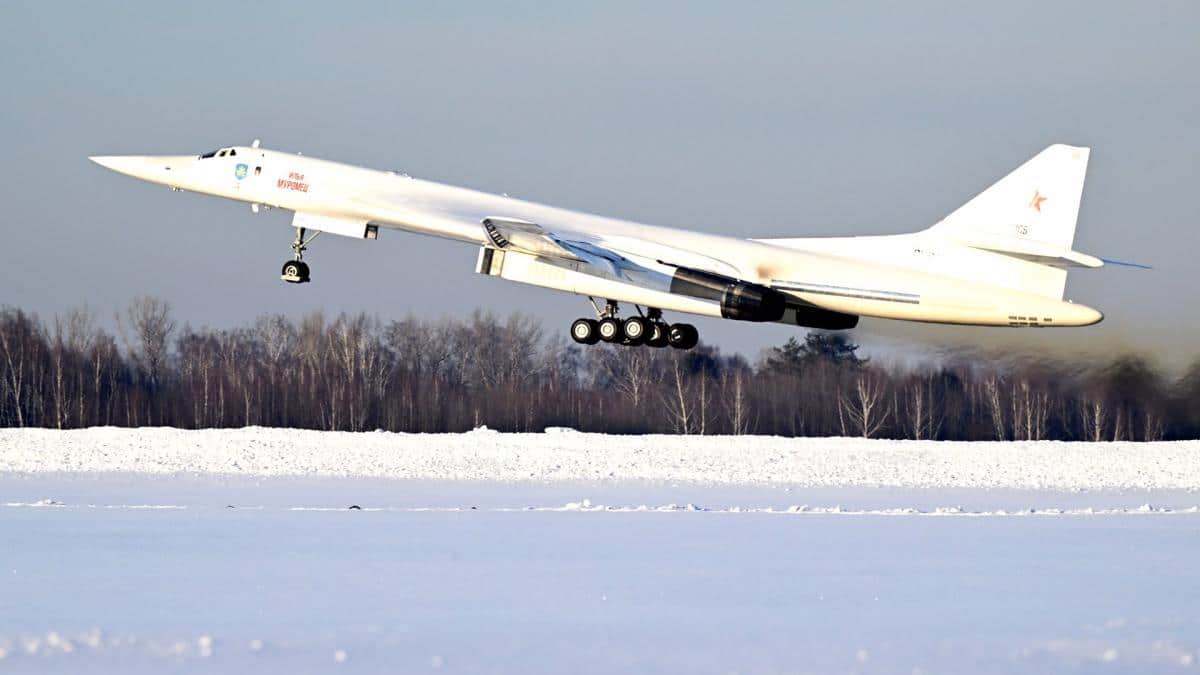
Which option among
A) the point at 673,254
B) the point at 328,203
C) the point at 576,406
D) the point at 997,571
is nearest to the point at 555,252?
the point at 673,254

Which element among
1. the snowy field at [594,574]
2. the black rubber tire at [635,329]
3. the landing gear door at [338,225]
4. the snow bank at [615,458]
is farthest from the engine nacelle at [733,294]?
the snow bank at [615,458]

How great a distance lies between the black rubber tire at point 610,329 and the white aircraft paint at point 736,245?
73 centimetres

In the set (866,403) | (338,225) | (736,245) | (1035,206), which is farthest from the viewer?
(866,403)

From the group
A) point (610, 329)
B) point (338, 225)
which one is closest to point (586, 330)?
point (610, 329)

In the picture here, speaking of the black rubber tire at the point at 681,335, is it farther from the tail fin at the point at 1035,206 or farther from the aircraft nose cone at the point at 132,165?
the aircraft nose cone at the point at 132,165

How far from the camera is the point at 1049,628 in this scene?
10203 millimetres

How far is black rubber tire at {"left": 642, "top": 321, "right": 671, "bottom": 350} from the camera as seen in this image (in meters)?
21.4

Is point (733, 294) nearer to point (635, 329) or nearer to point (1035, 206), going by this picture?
point (635, 329)

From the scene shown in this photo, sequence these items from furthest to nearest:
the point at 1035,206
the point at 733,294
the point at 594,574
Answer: the point at 733,294, the point at 1035,206, the point at 594,574

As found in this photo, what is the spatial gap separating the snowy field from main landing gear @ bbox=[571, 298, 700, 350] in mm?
1910

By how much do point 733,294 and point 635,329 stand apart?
2025 mm

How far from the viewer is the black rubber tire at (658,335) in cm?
2144

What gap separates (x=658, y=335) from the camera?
70.5 ft

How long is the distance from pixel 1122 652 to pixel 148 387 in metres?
36.2
